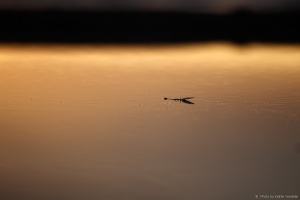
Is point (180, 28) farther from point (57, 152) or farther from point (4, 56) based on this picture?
point (57, 152)

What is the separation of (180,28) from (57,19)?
3.17 meters

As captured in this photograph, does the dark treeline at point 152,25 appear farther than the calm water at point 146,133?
Yes

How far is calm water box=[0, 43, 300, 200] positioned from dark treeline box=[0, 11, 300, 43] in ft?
17.6

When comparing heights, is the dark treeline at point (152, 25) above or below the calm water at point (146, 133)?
above

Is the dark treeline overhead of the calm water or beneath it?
overhead

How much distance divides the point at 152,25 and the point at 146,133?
9467mm

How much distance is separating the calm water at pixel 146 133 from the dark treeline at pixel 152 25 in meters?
5.36

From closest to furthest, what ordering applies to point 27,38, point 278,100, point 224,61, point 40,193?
1. point 40,193
2. point 278,100
3. point 224,61
4. point 27,38

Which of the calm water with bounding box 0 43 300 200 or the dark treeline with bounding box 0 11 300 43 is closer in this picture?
the calm water with bounding box 0 43 300 200

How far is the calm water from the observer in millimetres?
2992

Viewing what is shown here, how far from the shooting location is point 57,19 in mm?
13031

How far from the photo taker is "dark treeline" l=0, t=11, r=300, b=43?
42.1ft

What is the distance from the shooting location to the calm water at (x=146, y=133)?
299cm

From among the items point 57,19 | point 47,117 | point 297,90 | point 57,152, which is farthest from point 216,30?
point 57,152
